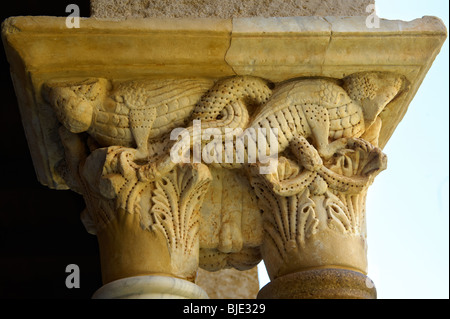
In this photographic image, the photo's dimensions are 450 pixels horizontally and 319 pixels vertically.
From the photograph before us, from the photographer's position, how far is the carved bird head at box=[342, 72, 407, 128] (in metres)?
3.01

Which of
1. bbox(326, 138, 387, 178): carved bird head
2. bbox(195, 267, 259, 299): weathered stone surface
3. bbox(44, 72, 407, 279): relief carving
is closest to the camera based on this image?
bbox(44, 72, 407, 279): relief carving

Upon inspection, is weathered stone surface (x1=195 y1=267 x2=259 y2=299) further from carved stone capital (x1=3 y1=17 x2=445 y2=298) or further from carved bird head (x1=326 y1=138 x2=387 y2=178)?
carved bird head (x1=326 y1=138 x2=387 y2=178)

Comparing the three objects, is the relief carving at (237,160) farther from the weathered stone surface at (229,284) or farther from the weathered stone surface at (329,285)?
the weathered stone surface at (229,284)

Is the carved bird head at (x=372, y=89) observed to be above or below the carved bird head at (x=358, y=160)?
above

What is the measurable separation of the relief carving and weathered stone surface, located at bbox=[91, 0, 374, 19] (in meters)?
0.25

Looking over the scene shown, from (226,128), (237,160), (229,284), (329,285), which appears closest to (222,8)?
(226,128)

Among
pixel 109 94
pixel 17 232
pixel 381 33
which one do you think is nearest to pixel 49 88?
pixel 109 94

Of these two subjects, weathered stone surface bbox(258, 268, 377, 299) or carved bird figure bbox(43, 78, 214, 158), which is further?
carved bird figure bbox(43, 78, 214, 158)

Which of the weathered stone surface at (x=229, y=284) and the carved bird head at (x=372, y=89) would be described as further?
the weathered stone surface at (x=229, y=284)

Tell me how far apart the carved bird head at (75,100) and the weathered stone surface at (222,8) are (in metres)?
0.27

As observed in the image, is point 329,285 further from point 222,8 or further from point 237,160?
point 222,8

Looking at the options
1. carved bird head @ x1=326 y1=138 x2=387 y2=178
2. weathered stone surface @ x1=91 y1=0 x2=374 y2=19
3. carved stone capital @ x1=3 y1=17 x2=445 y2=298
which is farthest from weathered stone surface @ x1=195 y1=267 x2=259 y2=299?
weathered stone surface @ x1=91 y1=0 x2=374 y2=19

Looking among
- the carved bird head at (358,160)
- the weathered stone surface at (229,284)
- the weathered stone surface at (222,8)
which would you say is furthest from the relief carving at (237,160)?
the weathered stone surface at (229,284)

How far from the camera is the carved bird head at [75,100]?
2.91m
